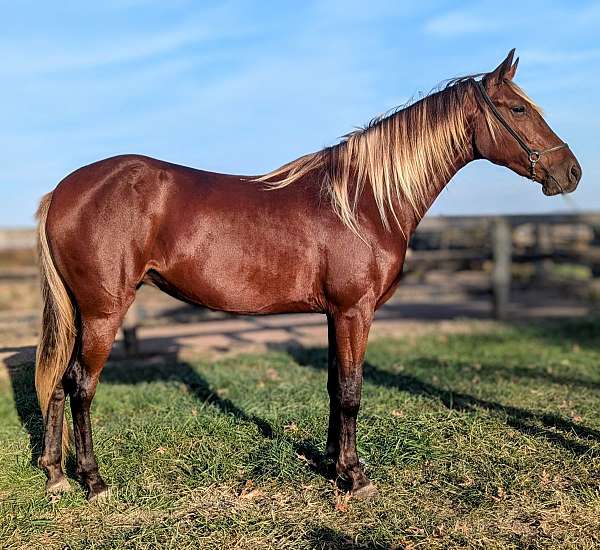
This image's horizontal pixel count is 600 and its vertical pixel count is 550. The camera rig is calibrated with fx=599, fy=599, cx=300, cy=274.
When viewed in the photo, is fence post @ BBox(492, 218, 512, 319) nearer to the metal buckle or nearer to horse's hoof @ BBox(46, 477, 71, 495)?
the metal buckle

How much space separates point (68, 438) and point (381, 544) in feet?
7.39

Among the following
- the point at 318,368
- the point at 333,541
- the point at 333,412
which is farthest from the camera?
the point at 318,368

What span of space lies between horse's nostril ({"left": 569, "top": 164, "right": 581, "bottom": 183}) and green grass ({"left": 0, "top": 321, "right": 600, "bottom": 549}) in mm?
1758

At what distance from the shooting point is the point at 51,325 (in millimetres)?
3629

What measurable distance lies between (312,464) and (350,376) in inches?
27.2

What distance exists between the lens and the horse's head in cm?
362

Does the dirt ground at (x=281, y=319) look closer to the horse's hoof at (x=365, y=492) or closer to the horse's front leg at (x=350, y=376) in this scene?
the horse's front leg at (x=350, y=376)

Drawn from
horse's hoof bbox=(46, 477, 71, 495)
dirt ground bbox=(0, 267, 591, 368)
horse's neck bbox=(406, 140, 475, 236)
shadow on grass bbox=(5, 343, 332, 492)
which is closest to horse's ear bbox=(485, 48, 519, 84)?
horse's neck bbox=(406, 140, 475, 236)

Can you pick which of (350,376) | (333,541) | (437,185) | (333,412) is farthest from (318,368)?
(333,541)

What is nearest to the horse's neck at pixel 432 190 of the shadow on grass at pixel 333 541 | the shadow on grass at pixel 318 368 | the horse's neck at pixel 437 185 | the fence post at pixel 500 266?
the horse's neck at pixel 437 185

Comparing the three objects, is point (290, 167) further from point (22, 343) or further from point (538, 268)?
point (538, 268)

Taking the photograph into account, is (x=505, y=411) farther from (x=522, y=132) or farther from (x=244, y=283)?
(x=244, y=283)

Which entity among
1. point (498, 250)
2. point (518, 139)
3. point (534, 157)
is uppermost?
point (518, 139)

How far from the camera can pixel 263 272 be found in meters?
3.53
